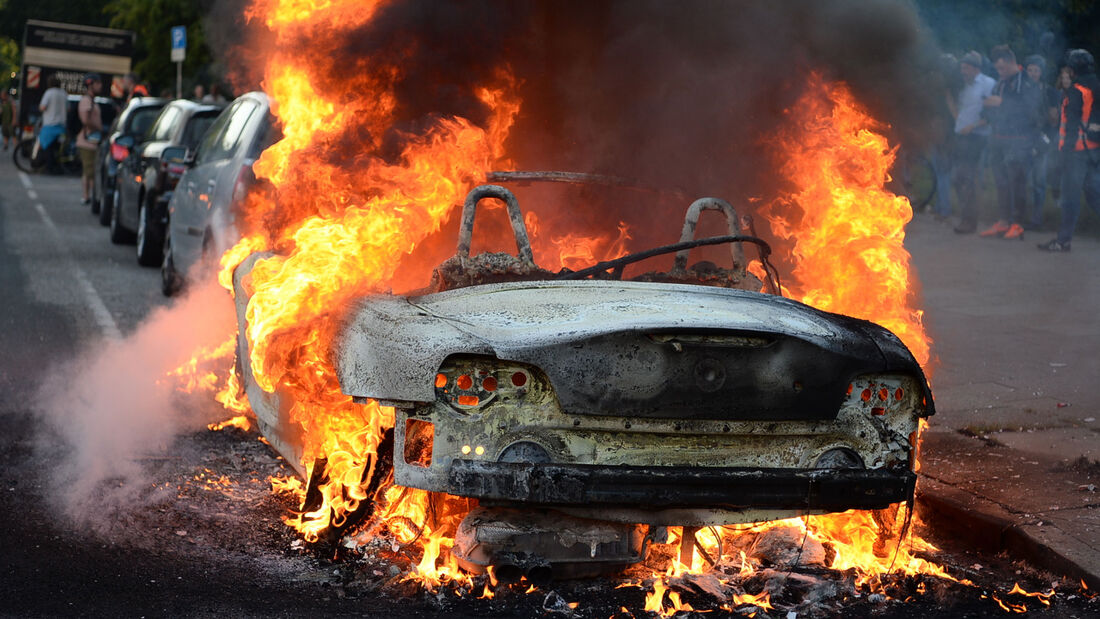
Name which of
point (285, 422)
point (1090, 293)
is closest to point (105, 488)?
point (285, 422)

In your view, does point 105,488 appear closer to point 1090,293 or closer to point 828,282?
point 828,282

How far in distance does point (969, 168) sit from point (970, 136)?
570mm

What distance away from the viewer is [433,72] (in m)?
6.85

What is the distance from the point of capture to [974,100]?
16.8m

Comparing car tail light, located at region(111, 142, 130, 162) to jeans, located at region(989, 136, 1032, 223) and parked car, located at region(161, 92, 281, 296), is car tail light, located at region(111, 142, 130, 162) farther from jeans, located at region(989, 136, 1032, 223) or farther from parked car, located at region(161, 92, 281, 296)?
jeans, located at region(989, 136, 1032, 223)

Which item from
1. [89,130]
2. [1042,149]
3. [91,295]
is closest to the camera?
[91,295]

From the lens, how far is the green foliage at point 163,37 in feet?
95.7

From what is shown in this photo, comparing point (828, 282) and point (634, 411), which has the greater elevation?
point (828, 282)

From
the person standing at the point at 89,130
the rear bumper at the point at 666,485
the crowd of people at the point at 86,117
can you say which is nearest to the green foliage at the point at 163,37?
the crowd of people at the point at 86,117

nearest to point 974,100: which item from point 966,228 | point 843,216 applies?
point 966,228

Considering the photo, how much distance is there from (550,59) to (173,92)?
92.4 ft

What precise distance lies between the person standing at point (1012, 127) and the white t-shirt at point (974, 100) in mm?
308

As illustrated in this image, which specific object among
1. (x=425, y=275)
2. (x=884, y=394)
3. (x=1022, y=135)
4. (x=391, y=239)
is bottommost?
(x=884, y=394)

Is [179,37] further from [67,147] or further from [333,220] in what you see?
[333,220]
